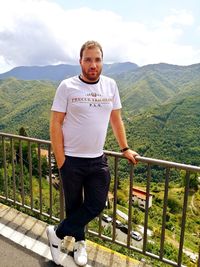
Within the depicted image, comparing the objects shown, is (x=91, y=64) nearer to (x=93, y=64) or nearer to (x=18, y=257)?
(x=93, y=64)

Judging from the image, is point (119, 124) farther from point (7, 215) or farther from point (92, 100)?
point (7, 215)

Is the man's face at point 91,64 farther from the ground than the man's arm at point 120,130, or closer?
farther from the ground

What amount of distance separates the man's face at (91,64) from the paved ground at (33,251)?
177 cm

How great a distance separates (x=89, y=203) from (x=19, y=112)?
16360 centimetres

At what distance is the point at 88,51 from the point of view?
2355mm

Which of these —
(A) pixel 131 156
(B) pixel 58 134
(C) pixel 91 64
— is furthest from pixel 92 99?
(A) pixel 131 156

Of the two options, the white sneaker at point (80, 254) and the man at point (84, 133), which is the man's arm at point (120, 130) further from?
the white sneaker at point (80, 254)

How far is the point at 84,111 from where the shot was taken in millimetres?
2328

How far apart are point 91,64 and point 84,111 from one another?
38 centimetres

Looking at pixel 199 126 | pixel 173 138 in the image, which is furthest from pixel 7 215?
pixel 199 126

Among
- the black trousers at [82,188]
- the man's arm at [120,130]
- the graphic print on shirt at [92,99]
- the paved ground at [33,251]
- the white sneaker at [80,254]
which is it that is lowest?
the paved ground at [33,251]

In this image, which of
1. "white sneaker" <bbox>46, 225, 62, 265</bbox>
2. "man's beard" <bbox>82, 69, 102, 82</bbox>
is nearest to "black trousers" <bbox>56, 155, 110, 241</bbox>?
"white sneaker" <bbox>46, 225, 62, 265</bbox>

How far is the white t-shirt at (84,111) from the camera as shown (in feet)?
7.58

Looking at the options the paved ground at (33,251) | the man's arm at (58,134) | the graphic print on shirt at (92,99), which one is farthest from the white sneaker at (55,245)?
the graphic print on shirt at (92,99)
